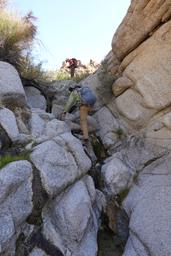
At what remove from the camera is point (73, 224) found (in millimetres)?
6273

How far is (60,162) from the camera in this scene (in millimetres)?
6699

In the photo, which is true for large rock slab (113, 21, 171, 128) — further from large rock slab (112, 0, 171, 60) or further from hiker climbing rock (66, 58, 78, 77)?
hiker climbing rock (66, 58, 78, 77)

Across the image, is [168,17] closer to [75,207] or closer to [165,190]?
[165,190]

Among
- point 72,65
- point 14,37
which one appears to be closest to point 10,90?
point 14,37

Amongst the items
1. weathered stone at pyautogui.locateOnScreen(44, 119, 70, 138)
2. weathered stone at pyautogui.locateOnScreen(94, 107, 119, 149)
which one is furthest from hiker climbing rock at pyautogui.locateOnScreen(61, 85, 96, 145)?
weathered stone at pyautogui.locateOnScreen(94, 107, 119, 149)

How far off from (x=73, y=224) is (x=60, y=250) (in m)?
0.50

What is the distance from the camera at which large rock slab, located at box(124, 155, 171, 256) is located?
6.11 metres

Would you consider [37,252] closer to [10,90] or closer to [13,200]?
[13,200]

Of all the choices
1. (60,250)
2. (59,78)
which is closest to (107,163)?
(60,250)

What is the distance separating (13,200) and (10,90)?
281 centimetres

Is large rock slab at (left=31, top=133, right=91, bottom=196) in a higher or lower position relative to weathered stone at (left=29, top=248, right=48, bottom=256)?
higher

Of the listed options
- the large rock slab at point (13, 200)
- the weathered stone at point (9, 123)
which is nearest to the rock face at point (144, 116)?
the large rock slab at point (13, 200)

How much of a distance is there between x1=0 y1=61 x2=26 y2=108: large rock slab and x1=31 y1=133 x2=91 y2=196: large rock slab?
125 cm

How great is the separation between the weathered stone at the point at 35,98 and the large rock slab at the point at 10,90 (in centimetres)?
122
